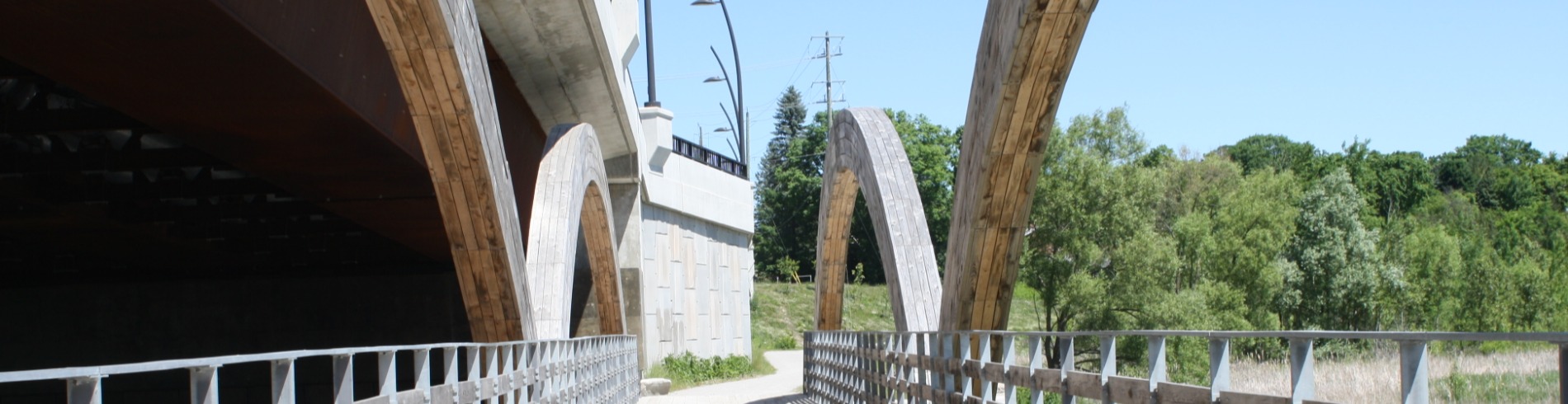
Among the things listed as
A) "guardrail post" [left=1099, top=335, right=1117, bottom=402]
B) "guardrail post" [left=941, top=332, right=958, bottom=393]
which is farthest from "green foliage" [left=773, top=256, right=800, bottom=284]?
"guardrail post" [left=1099, top=335, right=1117, bottom=402]

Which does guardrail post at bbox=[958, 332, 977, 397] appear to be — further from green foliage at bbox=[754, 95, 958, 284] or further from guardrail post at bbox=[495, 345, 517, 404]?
green foliage at bbox=[754, 95, 958, 284]

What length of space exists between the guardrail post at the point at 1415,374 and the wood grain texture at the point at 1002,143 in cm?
544

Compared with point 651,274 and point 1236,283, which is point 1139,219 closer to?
point 1236,283

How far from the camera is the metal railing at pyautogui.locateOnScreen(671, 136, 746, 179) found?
1219 inches

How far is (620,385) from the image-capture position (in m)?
17.8

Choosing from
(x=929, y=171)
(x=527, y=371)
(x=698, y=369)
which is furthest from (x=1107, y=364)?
(x=929, y=171)

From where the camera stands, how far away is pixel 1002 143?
10492 mm

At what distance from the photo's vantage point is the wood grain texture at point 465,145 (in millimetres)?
9992

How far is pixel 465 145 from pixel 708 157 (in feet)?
70.0

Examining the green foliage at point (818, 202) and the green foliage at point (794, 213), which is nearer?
the green foliage at point (818, 202)

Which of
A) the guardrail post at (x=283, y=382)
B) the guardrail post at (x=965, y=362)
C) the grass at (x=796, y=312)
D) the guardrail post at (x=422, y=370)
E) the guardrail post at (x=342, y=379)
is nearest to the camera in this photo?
the guardrail post at (x=283, y=382)

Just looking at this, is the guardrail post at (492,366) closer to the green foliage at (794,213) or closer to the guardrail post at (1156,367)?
the guardrail post at (1156,367)

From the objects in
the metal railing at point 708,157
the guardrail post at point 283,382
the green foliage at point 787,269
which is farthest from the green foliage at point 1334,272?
the guardrail post at point 283,382

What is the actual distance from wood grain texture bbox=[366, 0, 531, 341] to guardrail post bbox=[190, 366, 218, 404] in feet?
19.7
